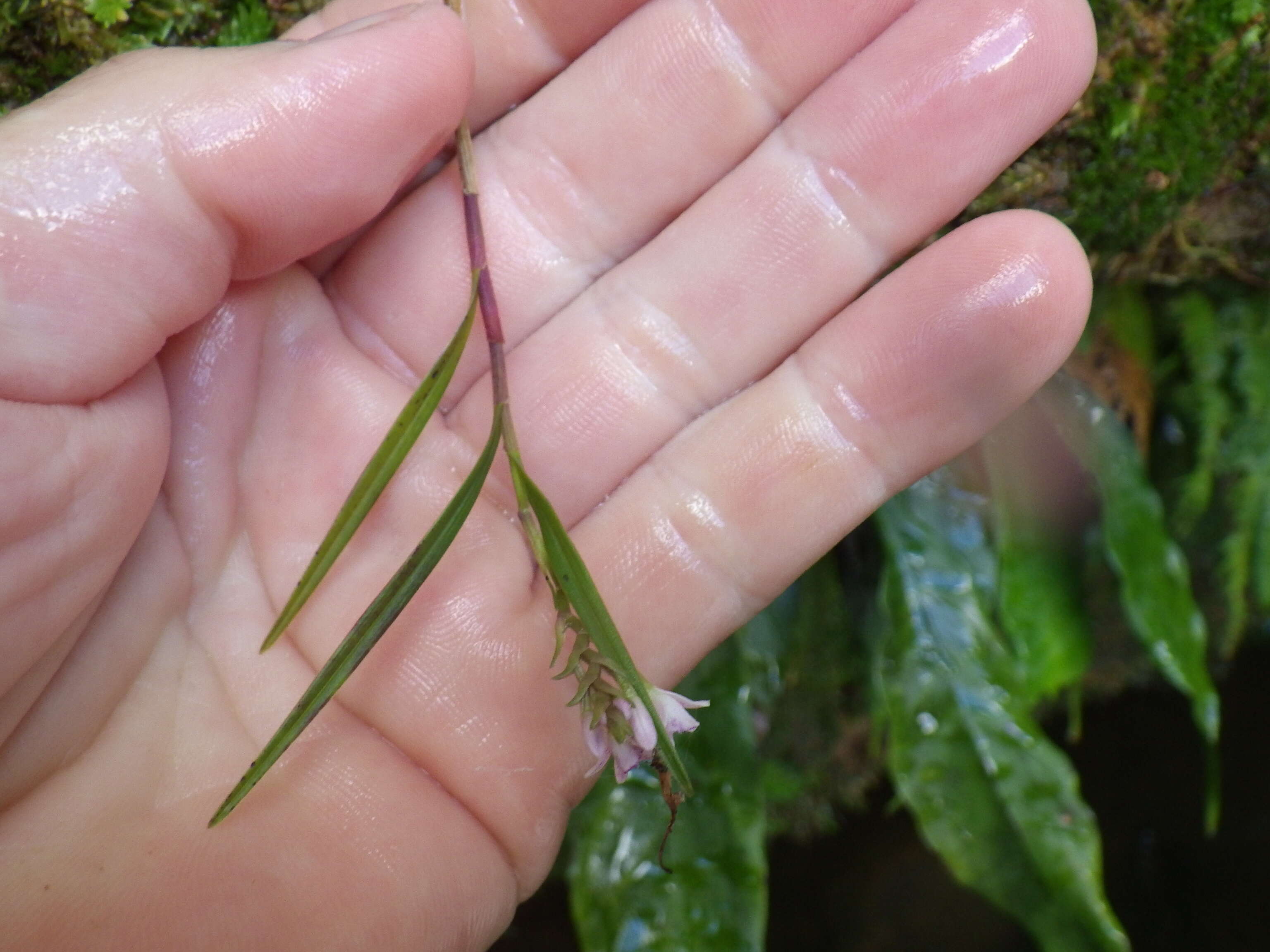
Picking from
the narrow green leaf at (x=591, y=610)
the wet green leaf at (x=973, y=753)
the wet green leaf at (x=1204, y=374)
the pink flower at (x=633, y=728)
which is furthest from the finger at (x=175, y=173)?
the wet green leaf at (x=1204, y=374)

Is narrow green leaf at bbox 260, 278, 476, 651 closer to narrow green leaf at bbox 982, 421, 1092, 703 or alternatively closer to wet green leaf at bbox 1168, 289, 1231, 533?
narrow green leaf at bbox 982, 421, 1092, 703

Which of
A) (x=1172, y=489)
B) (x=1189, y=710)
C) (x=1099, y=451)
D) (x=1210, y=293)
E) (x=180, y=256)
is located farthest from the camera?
(x=1189, y=710)

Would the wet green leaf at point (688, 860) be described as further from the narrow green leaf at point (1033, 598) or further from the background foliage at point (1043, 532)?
the narrow green leaf at point (1033, 598)

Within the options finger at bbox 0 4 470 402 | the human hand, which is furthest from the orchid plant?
finger at bbox 0 4 470 402


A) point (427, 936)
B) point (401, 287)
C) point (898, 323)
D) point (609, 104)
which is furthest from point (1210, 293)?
point (427, 936)

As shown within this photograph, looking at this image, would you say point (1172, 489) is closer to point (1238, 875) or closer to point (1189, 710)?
point (1189, 710)

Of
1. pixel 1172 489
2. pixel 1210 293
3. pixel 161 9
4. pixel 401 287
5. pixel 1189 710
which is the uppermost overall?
pixel 161 9
